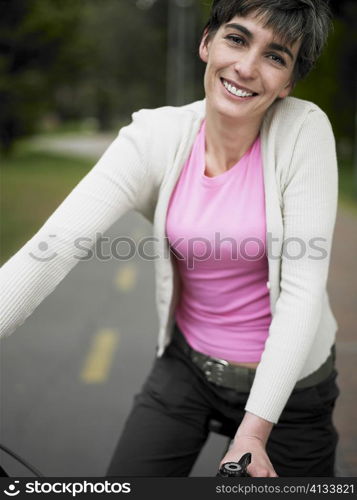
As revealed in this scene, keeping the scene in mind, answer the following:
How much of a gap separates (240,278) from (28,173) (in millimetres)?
19264

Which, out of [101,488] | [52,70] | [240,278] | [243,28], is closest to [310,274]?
[240,278]

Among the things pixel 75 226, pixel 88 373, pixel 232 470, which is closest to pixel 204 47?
pixel 75 226

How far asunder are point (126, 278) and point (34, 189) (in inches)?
341

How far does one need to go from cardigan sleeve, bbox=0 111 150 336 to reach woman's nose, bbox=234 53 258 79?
1.03 ft

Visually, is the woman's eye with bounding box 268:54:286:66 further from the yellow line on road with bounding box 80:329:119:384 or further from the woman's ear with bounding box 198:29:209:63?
the yellow line on road with bounding box 80:329:119:384

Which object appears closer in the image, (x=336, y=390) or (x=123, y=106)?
(x=336, y=390)

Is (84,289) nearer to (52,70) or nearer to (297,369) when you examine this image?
(297,369)

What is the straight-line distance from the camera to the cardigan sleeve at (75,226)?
1844mm

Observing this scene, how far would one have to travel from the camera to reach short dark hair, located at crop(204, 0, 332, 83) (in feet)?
6.32

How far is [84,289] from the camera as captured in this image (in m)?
7.60

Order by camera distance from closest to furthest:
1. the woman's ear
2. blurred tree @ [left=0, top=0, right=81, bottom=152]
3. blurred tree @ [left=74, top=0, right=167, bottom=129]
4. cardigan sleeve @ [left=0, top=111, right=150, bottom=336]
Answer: cardigan sleeve @ [left=0, top=111, right=150, bottom=336] → the woman's ear → blurred tree @ [left=0, top=0, right=81, bottom=152] → blurred tree @ [left=74, top=0, right=167, bottom=129]

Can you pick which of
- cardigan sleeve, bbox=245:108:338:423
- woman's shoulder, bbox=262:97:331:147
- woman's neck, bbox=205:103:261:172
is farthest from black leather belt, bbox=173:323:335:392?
woman's shoulder, bbox=262:97:331:147

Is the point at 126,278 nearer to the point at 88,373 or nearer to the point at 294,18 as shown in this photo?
the point at 88,373

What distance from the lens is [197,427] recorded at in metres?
2.38
